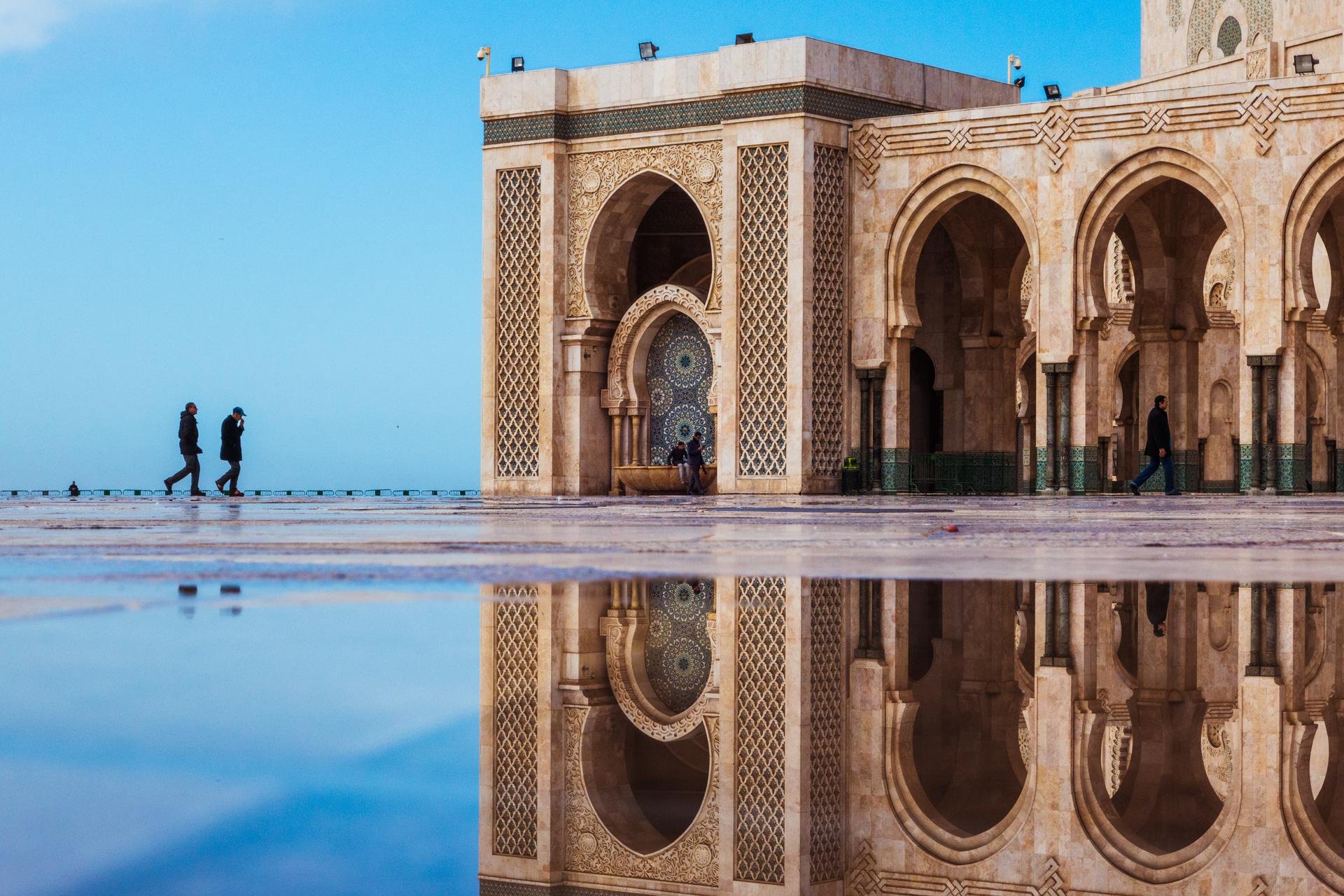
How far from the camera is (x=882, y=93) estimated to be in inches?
759

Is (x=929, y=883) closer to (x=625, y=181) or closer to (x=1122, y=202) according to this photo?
(x=1122, y=202)

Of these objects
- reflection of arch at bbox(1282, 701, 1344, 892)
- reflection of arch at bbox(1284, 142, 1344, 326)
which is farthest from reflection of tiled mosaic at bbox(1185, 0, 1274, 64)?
reflection of arch at bbox(1282, 701, 1344, 892)

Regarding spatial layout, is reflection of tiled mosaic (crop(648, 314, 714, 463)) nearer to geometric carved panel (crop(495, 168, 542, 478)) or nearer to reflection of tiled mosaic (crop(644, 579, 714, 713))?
geometric carved panel (crop(495, 168, 542, 478))

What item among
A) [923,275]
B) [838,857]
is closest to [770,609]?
[838,857]

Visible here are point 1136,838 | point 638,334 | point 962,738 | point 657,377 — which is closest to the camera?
point 1136,838

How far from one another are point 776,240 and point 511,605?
15740 mm

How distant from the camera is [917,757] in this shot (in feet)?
5.91

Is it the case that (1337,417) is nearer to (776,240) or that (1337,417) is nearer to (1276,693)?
(776,240)

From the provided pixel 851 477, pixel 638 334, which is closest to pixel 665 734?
pixel 851 477

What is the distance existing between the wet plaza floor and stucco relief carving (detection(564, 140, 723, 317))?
51.6 ft

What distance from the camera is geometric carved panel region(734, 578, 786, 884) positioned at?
169cm

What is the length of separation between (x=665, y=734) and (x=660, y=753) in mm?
81

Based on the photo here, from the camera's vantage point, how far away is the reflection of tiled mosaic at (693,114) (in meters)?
18.5

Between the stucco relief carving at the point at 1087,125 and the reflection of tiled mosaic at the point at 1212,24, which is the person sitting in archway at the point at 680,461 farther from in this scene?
the reflection of tiled mosaic at the point at 1212,24
